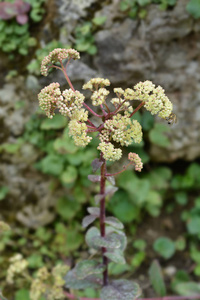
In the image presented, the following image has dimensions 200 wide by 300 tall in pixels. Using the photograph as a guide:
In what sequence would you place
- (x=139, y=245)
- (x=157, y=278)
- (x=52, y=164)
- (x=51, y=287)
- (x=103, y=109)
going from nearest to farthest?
(x=103, y=109) → (x=51, y=287) → (x=157, y=278) → (x=52, y=164) → (x=139, y=245)

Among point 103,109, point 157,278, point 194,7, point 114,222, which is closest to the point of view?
point 103,109

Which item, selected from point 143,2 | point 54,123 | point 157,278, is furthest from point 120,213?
point 143,2

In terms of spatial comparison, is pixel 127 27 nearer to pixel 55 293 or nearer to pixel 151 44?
pixel 151 44

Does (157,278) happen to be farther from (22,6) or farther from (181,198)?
(22,6)

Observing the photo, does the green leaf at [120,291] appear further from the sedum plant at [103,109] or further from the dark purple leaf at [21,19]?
the dark purple leaf at [21,19]

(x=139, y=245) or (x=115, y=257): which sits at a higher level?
(x=139, y=245)

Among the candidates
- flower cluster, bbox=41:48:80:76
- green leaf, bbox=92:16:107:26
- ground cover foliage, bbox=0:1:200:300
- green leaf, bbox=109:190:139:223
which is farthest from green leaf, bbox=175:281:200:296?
green leaf, bbox=92:16:107:26
